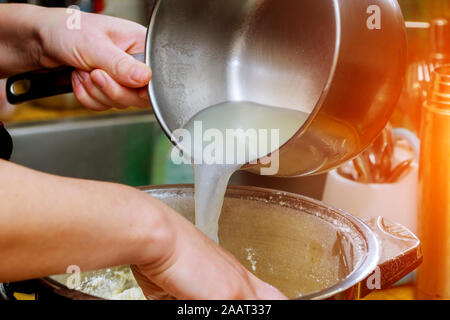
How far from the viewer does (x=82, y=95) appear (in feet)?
3.66

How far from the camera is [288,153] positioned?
739 millimetres

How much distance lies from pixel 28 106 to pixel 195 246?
58.5 inches

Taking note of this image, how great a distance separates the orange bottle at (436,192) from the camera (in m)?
0.94

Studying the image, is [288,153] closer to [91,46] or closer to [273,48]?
[273,48]

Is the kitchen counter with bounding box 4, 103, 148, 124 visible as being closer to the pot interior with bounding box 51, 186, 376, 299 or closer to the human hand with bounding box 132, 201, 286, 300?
the pot interior with bounding box 51, 186, 376, 299

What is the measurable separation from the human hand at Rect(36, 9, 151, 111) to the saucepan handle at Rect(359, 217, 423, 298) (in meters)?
0.49

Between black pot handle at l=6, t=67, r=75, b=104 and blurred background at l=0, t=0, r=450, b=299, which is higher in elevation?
black pot handle at l=6, t=67, r=75, b=104

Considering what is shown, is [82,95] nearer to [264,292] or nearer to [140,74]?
[140,74]

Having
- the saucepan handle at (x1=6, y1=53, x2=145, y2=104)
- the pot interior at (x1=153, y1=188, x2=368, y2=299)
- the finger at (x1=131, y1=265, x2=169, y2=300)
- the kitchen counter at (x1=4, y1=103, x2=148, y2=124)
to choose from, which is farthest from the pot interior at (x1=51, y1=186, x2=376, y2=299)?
the kitchen counter at (x1=4, y1=103, x2=148, y2=124)

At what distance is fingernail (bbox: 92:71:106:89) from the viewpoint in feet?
3.47

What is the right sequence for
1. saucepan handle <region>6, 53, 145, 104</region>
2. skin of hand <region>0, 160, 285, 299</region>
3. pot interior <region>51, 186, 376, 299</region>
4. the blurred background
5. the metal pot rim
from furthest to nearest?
the blurred background, saucepan handle <region>6, 53, 145, 104</region>, pot interior <region>51, 186, 376, 299</region>, the metal pot rim, skin of hand <region>0, 160, 285, 299</region>

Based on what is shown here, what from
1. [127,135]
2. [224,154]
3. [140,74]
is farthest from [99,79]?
[127,135]

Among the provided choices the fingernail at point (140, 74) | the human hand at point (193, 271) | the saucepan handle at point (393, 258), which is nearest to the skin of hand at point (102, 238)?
the human hand at point (193, 271)
